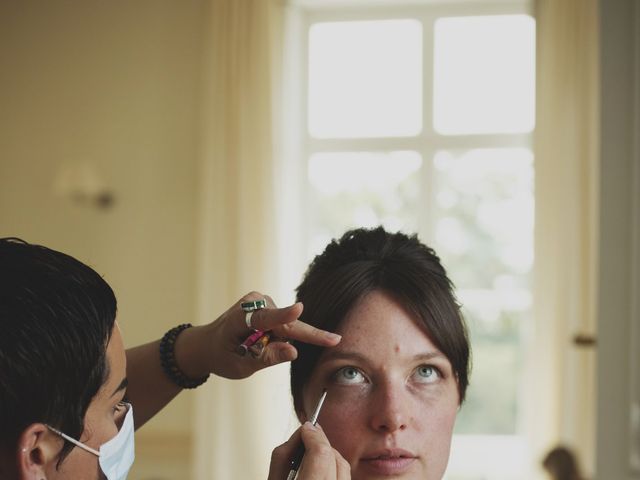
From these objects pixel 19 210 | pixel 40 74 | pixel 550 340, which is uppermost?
pixel 40 74

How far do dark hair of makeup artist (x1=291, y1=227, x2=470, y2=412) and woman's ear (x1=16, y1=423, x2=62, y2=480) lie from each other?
567 millimetres

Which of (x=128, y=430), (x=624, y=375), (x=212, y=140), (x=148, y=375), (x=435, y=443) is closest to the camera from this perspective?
(x=128, y=430)

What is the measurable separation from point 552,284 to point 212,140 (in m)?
2.40

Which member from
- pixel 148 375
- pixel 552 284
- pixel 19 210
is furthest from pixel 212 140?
pixel 148 375

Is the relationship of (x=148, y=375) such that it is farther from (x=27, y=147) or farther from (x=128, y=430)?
(x=27, y=147)

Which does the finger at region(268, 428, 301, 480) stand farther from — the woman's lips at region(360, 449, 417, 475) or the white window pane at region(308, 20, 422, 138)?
the white window pane at region(308, 20, 422, 138)

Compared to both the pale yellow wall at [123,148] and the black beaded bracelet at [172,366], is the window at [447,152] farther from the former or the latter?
the black beaded bracelet at [172,366]

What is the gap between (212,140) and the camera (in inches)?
233

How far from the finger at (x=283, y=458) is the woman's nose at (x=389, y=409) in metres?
0.20

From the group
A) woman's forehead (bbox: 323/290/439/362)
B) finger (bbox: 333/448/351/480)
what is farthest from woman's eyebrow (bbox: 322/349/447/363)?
finger (bbox: 333/448/351/480)

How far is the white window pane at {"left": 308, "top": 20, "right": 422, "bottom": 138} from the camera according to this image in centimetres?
601

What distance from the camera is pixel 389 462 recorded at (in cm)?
150

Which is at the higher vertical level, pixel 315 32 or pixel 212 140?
pixel 315 32

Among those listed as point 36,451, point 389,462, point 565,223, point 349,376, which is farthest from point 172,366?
point 565,223
